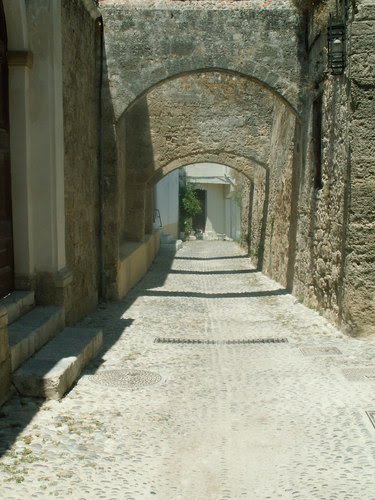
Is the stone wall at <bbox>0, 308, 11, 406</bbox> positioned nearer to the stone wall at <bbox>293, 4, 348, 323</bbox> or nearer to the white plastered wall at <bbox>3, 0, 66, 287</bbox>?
the white plastered wall at <bbox>3, 0, 66, 287</bbox>

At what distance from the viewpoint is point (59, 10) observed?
6258 mm

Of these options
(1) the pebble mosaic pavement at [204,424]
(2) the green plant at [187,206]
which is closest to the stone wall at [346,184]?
(1) the pebble mosaic pavement at [204,424]

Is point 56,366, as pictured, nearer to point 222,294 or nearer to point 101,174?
point 101,174

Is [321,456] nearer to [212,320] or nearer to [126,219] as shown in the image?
[212,320]

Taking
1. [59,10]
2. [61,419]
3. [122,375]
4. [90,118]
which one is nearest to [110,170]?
[90,118]

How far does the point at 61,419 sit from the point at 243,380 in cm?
165

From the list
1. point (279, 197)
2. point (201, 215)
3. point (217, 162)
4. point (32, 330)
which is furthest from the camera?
point (201, 215)

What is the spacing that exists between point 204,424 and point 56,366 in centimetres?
118

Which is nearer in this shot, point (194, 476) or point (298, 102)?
point (194, 476)

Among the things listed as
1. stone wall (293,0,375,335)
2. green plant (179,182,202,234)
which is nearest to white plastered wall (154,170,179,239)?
green plant (179,182,202,234)

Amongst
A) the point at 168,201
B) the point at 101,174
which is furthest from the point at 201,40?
the point at 168,201

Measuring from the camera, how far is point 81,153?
7.71 meters

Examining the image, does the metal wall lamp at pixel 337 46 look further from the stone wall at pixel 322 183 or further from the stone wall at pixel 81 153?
the stone wall at pixel 81 153

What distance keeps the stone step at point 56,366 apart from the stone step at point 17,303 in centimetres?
38
